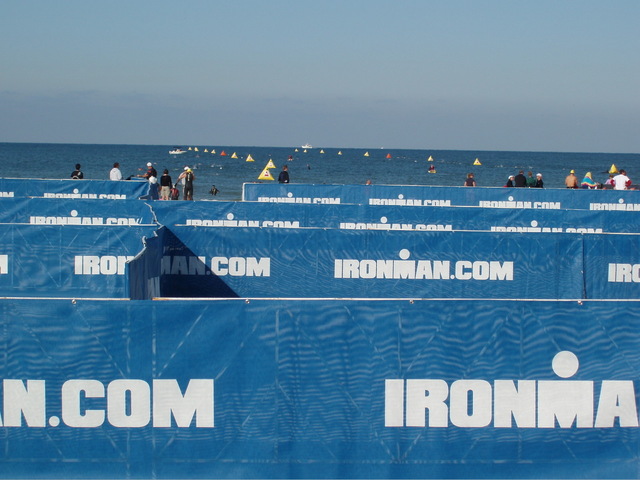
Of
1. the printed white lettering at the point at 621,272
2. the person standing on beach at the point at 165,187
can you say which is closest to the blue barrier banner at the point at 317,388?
the printed white lettering at the point at 621,272

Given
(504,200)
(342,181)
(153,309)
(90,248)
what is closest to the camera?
(153,309)

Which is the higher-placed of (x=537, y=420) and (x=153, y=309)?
(x=153, y=309)

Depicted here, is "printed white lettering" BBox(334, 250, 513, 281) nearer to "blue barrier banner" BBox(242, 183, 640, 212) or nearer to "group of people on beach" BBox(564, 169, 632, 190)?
"blue barrier banner" BBox(242, 183, 640, 212)

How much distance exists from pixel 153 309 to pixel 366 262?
24.1 ft

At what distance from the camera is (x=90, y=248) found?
13125 millimetres

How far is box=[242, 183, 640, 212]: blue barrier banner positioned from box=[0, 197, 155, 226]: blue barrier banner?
23.5 ft

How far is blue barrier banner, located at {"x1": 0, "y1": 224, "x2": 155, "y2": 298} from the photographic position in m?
13.0

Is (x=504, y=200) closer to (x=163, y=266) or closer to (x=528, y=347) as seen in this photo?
(x=163, y=266)

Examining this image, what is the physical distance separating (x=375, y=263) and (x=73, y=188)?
1164 centimetres

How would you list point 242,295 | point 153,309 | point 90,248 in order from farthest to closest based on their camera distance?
point 242,295
point 90,248
point 153,309

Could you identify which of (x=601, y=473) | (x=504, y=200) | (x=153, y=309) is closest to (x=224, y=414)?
(x=153, y=309)

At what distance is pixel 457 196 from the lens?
23391 mm

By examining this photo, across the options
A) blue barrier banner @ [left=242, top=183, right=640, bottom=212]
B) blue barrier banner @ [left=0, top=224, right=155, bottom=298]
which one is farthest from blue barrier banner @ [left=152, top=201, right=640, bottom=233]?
blue barrier banner @ [left=242, top=183, right=640, bottom=212]

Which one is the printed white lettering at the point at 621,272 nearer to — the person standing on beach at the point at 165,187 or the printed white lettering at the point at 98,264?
the printed white lettering at the point at 98,264
